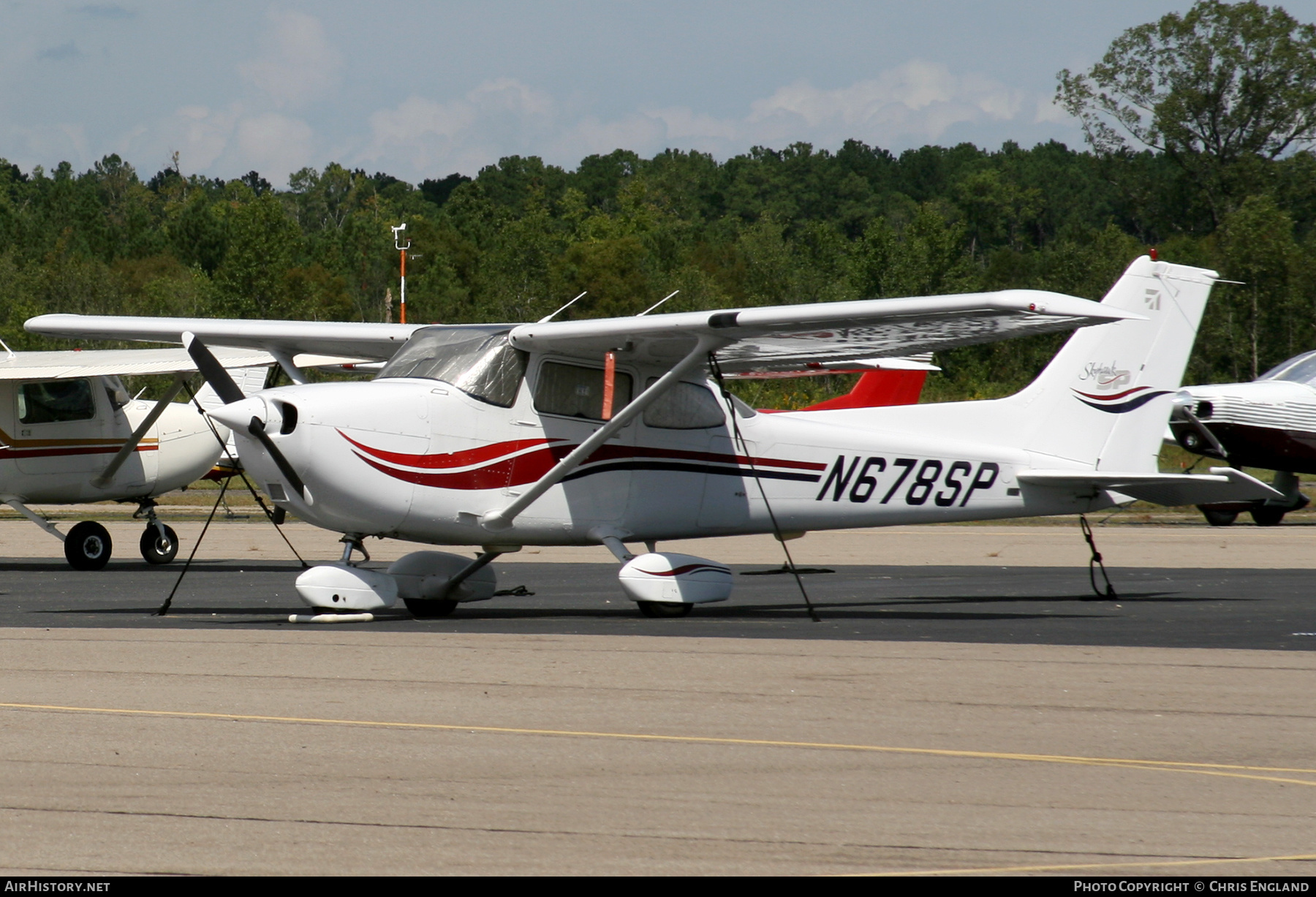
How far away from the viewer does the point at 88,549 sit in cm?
1708

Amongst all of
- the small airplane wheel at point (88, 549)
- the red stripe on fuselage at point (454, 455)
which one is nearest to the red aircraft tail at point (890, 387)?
the small airplane wheel at point (88, 549)

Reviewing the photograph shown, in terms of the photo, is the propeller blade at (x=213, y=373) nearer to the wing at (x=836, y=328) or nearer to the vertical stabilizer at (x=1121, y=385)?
the wing at (x=836, y=328)

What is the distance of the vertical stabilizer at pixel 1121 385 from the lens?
13.0m

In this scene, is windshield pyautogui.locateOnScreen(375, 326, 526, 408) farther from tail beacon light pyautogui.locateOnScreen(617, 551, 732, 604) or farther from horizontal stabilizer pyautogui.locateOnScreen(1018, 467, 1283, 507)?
horizontal stabilizer pyautogui.locateOnScreen(1018, 467, 1283, 507)

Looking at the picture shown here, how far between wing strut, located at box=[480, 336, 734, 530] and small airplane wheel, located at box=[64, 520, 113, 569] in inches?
306

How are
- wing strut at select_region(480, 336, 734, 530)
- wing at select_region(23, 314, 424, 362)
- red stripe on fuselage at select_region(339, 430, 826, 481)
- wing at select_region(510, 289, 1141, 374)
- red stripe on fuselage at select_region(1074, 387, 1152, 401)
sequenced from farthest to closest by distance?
red stripe on fuselage at select_region(1074, 387, 1152, 401)
wing at select_region(23, 314, 424, 362)
wing strut at select_region(480, 336, 734, 530)
red stripe on fuselage at select_region(339, 430, 826, 481)
wing at select_region(510, 289, 1141, 374)

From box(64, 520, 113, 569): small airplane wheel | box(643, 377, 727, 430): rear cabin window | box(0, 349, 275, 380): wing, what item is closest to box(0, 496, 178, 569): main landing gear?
box(64, 520, 113, 569): small airplane wheel

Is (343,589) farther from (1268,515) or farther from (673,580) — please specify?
(1268,515)

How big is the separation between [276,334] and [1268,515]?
17.0 meters

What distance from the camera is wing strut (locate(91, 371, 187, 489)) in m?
14.8

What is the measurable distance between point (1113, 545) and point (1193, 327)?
6.78 metres

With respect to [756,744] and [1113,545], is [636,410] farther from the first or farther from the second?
[1113,545]

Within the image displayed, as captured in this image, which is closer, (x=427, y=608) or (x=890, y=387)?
(x=427, y=608)

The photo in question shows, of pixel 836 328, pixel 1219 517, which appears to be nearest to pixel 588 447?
pixel 836 328
